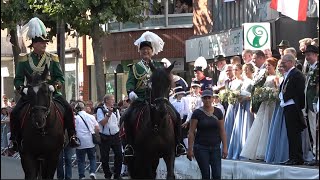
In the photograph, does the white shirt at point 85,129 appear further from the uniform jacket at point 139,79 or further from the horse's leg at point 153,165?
the horse's leg at point 153,165

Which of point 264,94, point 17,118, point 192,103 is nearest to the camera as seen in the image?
point 17,118

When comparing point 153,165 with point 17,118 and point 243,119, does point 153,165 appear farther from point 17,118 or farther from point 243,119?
point 243,119

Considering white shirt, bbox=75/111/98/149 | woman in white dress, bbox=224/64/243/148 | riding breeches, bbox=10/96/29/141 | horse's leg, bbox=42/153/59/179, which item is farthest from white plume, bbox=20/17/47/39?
white shirt, bbox=75/111/98/149

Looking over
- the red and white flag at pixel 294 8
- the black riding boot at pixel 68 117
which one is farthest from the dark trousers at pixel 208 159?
the red and white flag at pixel 294 8

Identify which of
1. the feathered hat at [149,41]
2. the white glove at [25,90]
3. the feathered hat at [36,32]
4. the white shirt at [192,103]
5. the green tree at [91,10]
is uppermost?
the green tree at [91,10]

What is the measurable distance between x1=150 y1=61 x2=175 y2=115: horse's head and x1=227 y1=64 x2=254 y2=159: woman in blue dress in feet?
17.8

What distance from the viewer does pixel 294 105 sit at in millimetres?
17516

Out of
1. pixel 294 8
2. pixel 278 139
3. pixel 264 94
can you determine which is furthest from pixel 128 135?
pixel 294 8

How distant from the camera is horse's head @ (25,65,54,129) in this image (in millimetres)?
14820

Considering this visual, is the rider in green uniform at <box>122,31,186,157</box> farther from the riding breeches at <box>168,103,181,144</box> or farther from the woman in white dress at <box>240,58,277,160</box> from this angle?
the woman in white dress at <box>240,58,277,160</box>

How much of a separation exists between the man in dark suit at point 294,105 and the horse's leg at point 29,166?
15.4 ft

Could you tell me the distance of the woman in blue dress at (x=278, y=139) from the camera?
714 inches

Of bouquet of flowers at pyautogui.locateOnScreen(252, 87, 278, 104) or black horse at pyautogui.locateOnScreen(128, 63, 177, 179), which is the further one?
bouquet of flowers at pyautogui.locateOnScreen(252, 87, 278, 104)

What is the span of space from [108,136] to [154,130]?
330 inches
